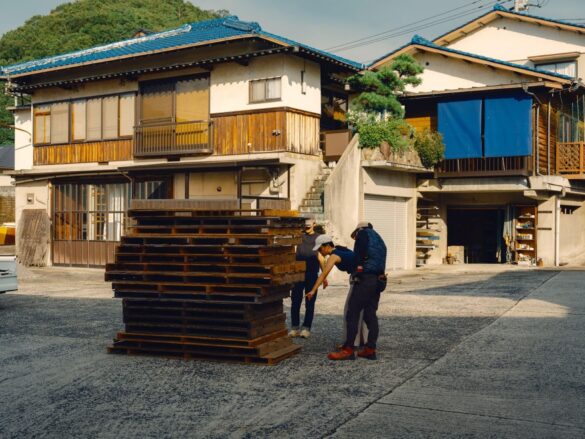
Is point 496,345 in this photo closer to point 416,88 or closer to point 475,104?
Result: point 475,104

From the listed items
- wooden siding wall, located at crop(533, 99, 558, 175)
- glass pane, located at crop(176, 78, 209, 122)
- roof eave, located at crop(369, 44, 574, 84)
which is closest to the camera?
roof eave, located at crop(369, 44, 574, 84)

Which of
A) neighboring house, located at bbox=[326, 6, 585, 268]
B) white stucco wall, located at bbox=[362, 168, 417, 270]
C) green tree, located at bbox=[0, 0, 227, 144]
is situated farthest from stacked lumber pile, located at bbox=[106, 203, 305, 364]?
green tree, located at bbox=[0, 0, 227, 144]

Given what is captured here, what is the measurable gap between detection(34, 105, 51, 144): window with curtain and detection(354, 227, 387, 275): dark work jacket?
19237 mm

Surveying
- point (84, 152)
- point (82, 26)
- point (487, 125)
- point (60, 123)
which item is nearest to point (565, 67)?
point (487, 125)

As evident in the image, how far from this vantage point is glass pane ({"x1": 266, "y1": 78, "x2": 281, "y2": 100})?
19.9 metres

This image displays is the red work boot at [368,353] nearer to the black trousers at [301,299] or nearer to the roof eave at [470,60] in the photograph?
the black trousers at [301,299]

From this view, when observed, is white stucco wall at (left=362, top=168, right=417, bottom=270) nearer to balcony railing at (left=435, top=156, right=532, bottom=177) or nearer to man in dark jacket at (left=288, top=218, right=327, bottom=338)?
balcony railing at (left=435, top=156, right=532, bottom=177)

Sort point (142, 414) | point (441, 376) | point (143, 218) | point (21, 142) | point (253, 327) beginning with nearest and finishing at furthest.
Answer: point (142, 414), point (441, 376), point (253, 327), point (143, 218), point (21, 142)

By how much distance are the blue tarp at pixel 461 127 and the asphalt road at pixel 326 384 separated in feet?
33.0

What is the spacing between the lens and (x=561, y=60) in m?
26.0

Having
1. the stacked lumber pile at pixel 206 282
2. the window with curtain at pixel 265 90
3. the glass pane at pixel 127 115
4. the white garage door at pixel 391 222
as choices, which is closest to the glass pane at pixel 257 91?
the window with curtain at pixel 265 90

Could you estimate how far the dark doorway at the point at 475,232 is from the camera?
81.8 feet

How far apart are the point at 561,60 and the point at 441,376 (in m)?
21.9

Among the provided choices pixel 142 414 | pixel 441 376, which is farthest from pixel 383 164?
pixel 142 414
